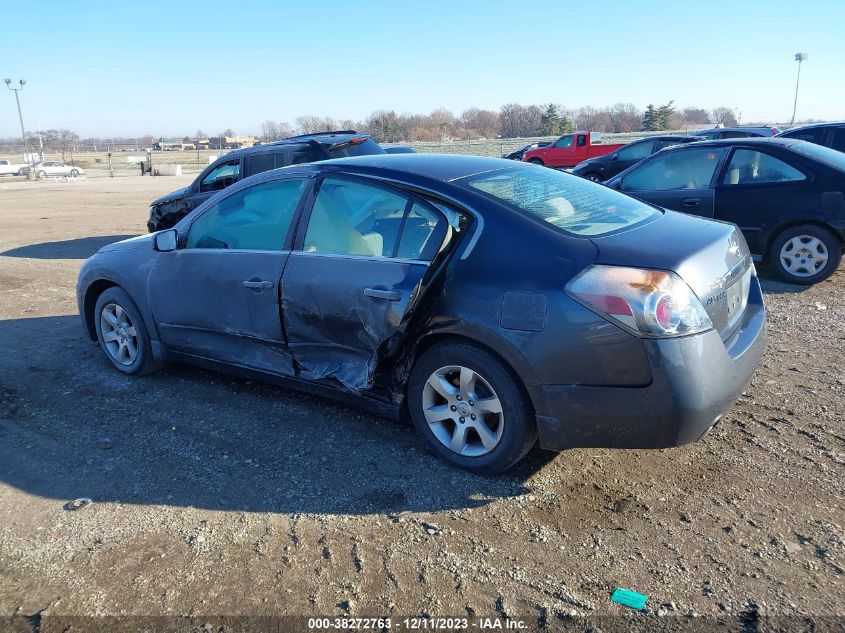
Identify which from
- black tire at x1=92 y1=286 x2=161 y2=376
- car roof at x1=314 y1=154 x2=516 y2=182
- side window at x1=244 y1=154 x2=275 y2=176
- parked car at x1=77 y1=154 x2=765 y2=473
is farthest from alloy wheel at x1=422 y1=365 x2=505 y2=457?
side window at x1=244 y1=154 x2=275 y2=176

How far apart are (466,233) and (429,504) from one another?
142 centimetres

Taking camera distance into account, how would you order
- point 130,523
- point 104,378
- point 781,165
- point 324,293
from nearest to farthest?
1. point 130,523
2. point 324,293
3. point 104,378
4. point 781,165

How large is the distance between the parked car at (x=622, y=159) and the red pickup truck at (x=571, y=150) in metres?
10.4

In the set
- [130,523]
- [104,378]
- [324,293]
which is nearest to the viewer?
[130,523]

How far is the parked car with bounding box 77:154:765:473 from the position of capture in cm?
295

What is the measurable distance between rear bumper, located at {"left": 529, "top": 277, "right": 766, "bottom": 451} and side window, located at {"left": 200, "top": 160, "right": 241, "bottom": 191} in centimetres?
733

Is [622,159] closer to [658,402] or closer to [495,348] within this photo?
[495,348]

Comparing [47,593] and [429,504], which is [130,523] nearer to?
[47,593]

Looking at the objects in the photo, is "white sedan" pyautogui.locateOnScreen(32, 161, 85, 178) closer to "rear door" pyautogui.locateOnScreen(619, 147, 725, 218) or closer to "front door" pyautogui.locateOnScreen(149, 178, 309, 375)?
"rear door" pyautogui.locateOnScreen(619, 147, 725, 218)

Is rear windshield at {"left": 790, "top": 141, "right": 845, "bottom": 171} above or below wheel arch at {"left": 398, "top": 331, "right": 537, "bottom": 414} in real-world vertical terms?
above

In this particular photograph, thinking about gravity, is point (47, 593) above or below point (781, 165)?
below

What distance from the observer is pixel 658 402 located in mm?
2900

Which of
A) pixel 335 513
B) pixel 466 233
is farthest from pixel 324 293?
pixel 335 513

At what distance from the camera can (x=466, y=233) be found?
342cm
